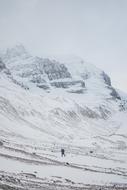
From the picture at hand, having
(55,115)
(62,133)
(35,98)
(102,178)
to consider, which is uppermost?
(35,98)

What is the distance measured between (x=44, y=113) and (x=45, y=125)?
63.8 ft

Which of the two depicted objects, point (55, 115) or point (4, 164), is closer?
point (4, 164)

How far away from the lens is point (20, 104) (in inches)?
5413

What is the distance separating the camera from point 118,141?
12838 cm

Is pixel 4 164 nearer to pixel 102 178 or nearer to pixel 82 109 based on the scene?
pixel 102 178

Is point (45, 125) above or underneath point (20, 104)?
underneath

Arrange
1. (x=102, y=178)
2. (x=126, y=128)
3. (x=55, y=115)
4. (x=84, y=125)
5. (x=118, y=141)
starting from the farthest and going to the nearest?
(x=126, y=128) → (x=84, y=125) → (x=55, y=115) → (x=118, y=141) → (x=102, y=178)

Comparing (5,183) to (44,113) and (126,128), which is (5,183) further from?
(126,128)

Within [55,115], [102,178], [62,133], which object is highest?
[55,115]

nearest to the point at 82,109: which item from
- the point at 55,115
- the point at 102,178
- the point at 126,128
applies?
the point at 126,128

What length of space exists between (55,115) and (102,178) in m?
110

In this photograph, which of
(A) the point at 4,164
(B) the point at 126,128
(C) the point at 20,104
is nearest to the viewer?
(A) the point at 4,164

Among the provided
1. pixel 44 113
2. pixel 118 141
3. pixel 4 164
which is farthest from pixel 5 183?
pixel 44 113

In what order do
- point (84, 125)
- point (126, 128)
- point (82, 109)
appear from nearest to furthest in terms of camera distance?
point (84, 125), point (126, 128), point (82, 109)
